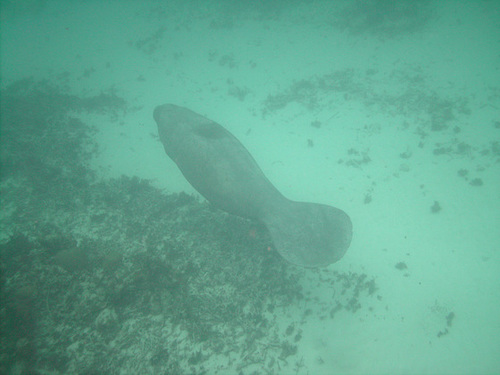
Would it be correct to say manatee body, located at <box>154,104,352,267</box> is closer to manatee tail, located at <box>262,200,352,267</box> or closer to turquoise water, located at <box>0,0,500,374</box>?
manatee tail, located at <box>262,200,352,267</box>

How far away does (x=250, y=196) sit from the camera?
582 centimetres

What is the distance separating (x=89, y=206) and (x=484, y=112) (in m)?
16.1

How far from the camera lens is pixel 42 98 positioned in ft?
40.9

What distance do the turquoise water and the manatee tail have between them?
1.31m

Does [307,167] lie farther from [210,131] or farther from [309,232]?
[309,232]

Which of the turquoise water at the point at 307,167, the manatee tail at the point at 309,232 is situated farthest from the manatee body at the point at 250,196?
the turquoise water at the point at 307,167

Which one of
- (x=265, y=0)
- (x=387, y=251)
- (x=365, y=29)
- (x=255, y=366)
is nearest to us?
(x=255, y=366)

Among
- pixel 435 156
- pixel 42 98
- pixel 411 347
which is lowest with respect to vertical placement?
pixel 411 347

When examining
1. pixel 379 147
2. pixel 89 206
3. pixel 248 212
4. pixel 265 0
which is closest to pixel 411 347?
pixel 248 212

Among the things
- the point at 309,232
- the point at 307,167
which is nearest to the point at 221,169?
the point at 309,232

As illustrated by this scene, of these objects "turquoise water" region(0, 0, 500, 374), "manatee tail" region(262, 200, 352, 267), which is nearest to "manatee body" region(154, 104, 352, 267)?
"manatee tail" region(262, 200, 352, 267)

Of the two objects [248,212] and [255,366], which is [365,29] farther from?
[255,366]

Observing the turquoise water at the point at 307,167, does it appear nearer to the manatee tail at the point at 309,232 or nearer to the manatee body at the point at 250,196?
the manatee body at the point at 250,196

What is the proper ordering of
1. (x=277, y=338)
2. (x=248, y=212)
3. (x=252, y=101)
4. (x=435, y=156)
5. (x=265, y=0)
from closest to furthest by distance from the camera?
(x=277, y=338), (x=248, y=212), (x=435, y=156), (x=252, y=101), (x=265, y=0)
